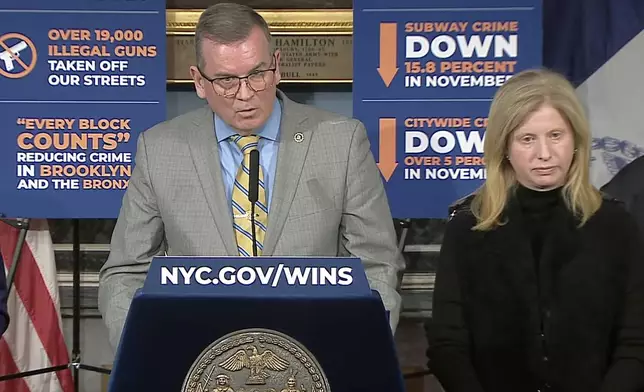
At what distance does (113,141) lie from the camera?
304 centimetres

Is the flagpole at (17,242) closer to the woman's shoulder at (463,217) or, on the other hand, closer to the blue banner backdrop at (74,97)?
the blue banner backdrop at (74,97)

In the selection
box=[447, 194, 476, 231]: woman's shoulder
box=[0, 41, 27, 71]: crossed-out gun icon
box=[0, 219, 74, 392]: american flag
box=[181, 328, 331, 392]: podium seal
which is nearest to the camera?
box=[181, 328, 331, 392]: podium seal

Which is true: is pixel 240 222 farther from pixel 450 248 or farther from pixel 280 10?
pixel 280 10

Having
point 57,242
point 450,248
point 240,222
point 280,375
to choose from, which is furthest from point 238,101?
point 57,242

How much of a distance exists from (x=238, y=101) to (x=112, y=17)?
119 centimetres

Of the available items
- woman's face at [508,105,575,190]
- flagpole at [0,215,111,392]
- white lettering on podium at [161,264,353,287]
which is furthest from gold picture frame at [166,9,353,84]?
white lettering on podium at [161,264,353,287]

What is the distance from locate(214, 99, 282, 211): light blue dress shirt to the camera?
6.91ft

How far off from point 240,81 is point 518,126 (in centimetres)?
65

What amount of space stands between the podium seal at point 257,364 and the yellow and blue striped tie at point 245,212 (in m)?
0.81

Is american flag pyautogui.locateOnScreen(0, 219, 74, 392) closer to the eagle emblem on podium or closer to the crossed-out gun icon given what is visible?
the crossed-out gun icon

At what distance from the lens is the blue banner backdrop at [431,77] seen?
2996mm

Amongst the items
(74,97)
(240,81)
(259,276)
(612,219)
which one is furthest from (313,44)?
(259,276)

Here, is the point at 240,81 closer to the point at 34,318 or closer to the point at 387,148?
the point at 387,148

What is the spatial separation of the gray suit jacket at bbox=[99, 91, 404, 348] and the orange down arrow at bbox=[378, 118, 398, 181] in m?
0.84
